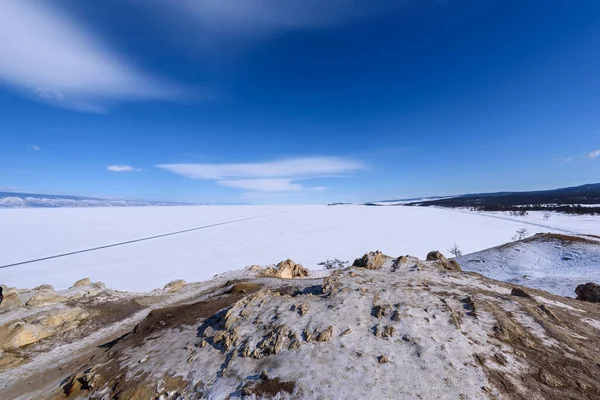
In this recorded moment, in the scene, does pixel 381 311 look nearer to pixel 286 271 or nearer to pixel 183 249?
pixel 286 271

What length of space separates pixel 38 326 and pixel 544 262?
2847cm

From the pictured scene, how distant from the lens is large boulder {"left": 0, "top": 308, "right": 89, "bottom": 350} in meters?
9.59

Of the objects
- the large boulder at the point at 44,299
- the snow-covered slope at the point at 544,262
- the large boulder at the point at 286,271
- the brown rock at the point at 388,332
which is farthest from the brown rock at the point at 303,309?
the snow-covered slope at the point at 544,262

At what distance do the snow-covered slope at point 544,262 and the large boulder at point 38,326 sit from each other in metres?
21.6

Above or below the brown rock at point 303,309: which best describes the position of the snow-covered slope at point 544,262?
below

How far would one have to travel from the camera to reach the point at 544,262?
19.7m

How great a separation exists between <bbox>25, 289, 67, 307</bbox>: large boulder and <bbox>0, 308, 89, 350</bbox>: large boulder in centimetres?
217

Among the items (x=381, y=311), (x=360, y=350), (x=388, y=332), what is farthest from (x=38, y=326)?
(x=388, y=332)

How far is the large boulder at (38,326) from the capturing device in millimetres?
9594

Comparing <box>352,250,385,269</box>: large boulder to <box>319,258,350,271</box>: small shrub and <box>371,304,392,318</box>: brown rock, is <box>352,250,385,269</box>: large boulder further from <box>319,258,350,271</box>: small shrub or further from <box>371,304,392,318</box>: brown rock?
<box>319,258,350,271</box>: small shrub

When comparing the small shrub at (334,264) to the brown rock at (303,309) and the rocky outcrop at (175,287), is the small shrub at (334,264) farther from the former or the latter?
the brown rock at (303,309)

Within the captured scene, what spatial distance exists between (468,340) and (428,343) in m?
0.84

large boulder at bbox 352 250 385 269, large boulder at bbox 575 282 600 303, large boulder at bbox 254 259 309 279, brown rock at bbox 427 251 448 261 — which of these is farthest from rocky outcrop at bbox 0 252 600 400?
large boulder at bbox 254 259 309 279

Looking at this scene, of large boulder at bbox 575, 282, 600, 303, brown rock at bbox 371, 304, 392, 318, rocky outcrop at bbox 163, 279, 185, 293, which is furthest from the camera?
rocky outcrop at bbox 163, 279, 185, 293
